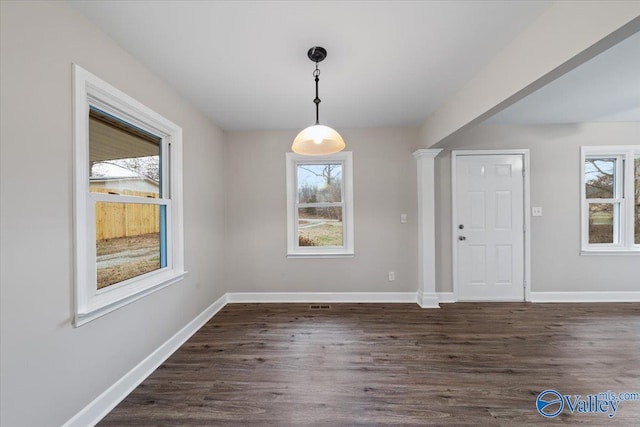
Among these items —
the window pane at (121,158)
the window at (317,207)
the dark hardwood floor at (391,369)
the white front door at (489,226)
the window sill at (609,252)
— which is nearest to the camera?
the dark hardwood floor at (391,369)

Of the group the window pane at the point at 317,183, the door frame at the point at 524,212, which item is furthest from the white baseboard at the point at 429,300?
the window pane at the point at 317,183

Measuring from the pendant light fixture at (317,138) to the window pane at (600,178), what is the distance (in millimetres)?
3942

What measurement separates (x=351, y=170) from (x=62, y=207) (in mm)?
2951

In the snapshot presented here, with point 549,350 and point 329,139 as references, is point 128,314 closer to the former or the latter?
point 329,139

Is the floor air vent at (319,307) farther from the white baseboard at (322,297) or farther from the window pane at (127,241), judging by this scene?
the window pane at (127,241)

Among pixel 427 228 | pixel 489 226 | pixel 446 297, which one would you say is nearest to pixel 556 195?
pixel 489 226

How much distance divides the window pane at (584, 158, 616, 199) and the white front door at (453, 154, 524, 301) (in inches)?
37.4

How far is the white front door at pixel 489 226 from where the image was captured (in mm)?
3564

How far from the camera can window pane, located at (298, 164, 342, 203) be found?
3.74 metres

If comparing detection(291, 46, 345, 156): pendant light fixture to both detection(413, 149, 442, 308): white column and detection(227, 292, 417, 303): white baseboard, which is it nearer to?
detection(413, 149, 442, 308): white column

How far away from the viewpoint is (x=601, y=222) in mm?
3596

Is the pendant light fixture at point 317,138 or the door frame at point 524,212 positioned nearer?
the pendant light fixture at point 317,138

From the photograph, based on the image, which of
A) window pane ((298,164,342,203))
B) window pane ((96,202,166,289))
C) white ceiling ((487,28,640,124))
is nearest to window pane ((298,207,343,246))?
window pane ((298,164,342,203))

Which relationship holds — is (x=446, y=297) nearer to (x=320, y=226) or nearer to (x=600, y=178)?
(x=320, y=226)
